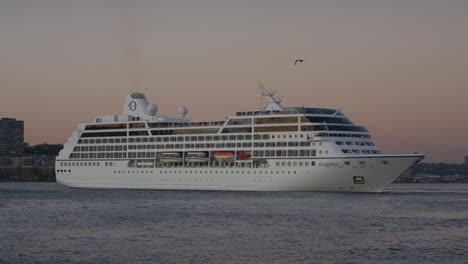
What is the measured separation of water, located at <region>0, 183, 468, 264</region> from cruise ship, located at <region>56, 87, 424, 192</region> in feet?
20.4

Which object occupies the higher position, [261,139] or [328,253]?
[261,139]

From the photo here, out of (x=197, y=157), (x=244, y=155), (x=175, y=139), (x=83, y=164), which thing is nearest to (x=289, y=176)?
(x=244, y=155)

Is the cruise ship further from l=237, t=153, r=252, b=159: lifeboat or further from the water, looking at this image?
the water

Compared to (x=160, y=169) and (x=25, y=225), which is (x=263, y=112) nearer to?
(x=160, y=169)

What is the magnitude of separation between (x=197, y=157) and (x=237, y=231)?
47007mm

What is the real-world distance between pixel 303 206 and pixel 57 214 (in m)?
23.6

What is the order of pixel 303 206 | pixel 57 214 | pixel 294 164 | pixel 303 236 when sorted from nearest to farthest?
pixel 303 236
pixel 57 214
pixel 303 206
pixel 294 164

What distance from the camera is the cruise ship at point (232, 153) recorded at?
3243 inches

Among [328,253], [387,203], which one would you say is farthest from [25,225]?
[387,203]

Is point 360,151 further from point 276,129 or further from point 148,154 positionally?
point 148,154

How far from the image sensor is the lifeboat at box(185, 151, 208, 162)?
94938 mm

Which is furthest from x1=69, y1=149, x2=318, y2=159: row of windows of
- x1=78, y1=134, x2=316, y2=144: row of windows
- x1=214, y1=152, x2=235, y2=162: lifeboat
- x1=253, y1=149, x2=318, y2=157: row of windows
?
x1=214, y1=152, x2=235, y2=162: lifeboat

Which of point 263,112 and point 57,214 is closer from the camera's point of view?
point 57,214

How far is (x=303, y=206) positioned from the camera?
221 feet
